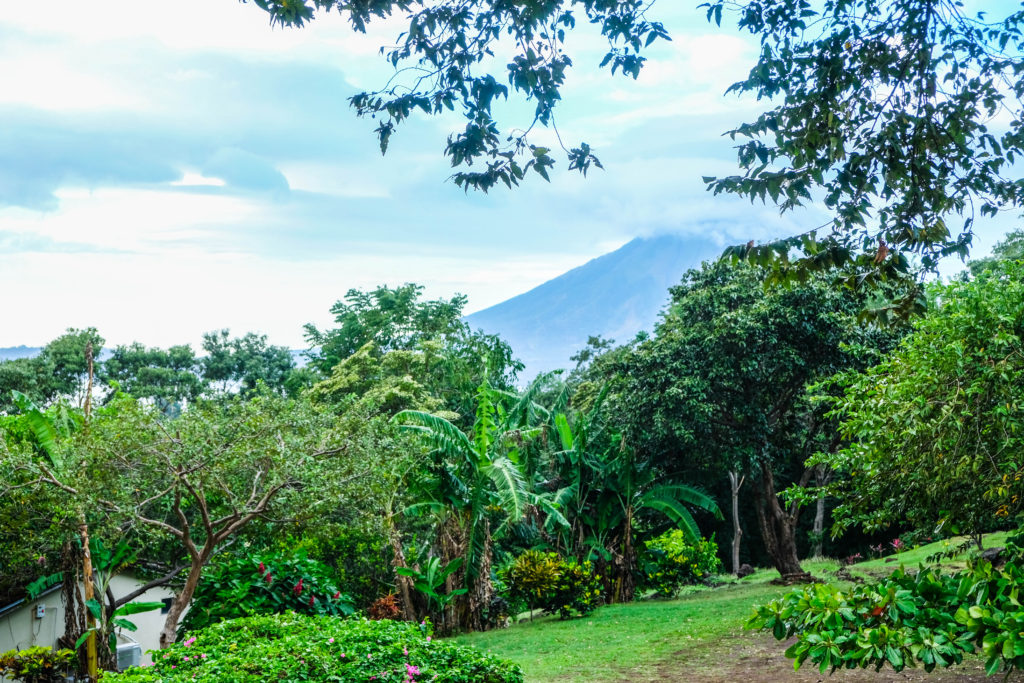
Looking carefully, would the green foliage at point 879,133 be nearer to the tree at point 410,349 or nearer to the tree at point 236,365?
the tree at point 410,349

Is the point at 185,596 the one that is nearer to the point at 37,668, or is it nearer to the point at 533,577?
the point at 37,668

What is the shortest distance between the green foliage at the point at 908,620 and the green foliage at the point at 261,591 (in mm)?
6756

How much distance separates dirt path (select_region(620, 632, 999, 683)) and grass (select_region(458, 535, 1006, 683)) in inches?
5.6

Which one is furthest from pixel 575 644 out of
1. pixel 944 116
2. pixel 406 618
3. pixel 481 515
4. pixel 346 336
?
pixel 346 336

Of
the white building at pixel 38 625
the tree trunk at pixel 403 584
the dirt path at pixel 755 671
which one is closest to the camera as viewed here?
the dirt path at pixel 755 671

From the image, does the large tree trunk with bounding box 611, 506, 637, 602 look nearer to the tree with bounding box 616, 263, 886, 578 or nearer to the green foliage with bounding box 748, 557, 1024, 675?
the tree with bounding box 616, 263, 886, 578

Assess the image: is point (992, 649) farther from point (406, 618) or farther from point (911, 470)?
point (406, 618)

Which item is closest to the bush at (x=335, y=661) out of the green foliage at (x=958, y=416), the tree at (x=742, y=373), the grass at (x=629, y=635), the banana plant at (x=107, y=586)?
the grass at (x=629, y=635)

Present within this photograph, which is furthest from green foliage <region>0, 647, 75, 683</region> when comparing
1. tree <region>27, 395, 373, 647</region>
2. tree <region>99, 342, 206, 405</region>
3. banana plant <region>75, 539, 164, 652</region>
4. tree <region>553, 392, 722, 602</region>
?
tree <region>99, 342, 206, 405</region>

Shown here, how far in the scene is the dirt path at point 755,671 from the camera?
7.72 metres

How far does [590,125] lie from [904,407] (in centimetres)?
346

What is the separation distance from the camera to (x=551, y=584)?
1561cm

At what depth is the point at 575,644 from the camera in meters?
11.9

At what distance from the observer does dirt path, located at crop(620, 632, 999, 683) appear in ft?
25.3
